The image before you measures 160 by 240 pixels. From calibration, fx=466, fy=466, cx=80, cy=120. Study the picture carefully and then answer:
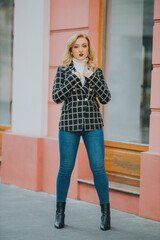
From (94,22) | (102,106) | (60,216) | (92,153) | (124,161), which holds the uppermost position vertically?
(94,22)

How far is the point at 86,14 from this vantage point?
6.14 metres

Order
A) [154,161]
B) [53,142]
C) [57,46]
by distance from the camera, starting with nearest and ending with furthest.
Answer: [154,161], [53,142], [57,46]

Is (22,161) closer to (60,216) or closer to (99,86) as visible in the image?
(60,216)

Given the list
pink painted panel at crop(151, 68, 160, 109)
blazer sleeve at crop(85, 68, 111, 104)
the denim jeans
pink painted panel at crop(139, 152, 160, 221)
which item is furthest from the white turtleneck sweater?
pink painted panel at crop(139, 152, 160, 221)

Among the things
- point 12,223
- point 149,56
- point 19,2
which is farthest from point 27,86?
point 12,223

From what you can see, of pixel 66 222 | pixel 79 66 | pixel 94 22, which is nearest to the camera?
pixel 79 66

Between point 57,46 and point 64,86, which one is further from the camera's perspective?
point 57,46

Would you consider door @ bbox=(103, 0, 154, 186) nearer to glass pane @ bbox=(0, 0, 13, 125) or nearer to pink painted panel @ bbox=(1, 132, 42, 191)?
pink painted panel @ bbox=(1, 132, 42, 191)

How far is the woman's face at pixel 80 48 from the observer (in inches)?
181

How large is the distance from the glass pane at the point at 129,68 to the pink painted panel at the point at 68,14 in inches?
16.0

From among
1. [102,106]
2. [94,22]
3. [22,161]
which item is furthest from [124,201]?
[94,22]

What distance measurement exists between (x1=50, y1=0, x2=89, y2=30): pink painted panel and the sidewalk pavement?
7.74 ft

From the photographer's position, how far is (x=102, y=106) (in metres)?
6.47

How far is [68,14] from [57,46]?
1.56 ft
